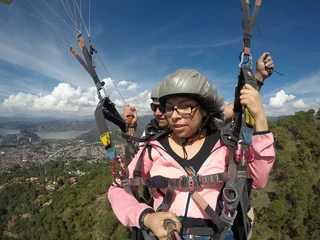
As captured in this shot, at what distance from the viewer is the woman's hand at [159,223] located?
1562 mm

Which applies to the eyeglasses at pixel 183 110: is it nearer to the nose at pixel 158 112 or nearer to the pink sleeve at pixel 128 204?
the pink sleeve at pixel 128 204

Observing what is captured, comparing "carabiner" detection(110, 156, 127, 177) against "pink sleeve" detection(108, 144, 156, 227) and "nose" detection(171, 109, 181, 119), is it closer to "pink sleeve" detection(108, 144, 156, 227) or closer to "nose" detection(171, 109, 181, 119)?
"pink sleeve" detection(108, 144, 156, 227)

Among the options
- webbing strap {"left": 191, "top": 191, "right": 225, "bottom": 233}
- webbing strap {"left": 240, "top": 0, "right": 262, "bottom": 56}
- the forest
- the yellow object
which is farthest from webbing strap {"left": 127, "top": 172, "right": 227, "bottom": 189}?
the forest

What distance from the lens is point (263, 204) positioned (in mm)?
28531

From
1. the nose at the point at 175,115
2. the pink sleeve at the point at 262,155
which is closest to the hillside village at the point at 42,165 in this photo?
the nose at the point at 175,115

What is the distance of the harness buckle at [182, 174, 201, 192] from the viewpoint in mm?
1986

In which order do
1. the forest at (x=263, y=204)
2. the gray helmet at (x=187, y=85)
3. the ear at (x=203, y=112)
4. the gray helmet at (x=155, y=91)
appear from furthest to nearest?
the forest at (x=263, y=204), the gray helmet at (x=155, y=91), the ear at (x=203, y=112), the gray helmet at (x=187, y=85)

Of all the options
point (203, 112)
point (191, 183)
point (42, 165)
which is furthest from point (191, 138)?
point (42, 165)

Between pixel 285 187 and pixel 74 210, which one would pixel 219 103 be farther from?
pixel 74 210

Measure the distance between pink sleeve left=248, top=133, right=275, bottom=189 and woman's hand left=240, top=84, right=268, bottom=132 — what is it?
80mm

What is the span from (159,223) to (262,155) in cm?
103

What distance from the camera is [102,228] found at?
34312 millimetres

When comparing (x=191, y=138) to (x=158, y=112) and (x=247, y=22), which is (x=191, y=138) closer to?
(x=247, y=22)

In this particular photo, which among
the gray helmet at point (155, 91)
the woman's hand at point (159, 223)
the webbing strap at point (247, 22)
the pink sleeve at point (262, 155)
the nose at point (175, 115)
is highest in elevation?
the webbing strap at point (247, 22)
